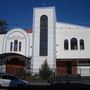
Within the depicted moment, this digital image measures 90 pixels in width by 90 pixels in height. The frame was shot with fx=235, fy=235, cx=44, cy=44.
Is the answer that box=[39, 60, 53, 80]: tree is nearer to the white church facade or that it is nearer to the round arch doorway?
the white church facade

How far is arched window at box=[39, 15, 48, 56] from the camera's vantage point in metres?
41.5

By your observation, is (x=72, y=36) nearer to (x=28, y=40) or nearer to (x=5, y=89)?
(x=28, y=40)

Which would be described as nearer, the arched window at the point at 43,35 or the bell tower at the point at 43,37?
the bell tower at the point at 43,37

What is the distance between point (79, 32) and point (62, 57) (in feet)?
19.4

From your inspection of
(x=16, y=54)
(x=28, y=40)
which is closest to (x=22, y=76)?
(x=16, y=54)

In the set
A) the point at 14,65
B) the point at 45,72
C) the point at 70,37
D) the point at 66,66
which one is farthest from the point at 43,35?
the point at 45,72

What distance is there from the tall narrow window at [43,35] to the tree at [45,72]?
354cm

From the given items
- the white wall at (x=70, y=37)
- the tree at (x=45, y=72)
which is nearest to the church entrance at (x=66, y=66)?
the white wall at (x=70, y=37)

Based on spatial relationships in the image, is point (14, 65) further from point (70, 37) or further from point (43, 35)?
point (70, 37)

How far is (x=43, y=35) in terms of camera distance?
4241 centimetres

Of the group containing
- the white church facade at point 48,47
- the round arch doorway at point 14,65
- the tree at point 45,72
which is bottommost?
the tree at point 45,72

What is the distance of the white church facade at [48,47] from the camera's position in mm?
41656

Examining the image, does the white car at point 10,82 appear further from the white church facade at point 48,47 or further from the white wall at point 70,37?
the white wall at point 70,37

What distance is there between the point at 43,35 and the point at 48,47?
247 cm
